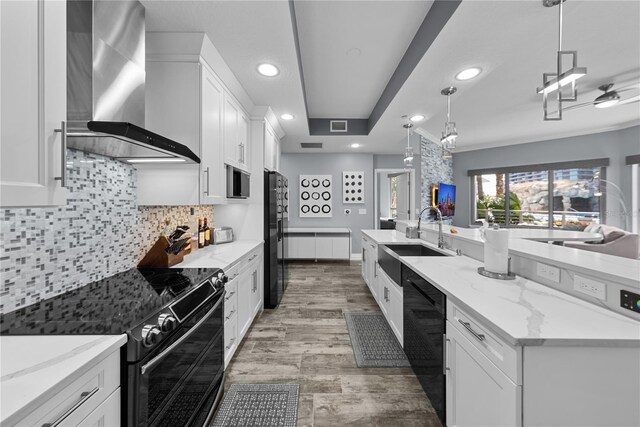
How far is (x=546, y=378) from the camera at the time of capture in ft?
2.94

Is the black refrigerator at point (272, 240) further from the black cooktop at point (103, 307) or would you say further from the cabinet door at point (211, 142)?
the black cooktop at point (103, 307)

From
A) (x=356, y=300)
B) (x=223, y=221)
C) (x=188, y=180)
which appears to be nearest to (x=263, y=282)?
(x=223, y=221)

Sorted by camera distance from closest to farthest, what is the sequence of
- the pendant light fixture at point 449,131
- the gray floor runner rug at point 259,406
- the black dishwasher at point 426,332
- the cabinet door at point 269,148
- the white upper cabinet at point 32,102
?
the white upper cabinet at point 32,102
the black dishwasher at point 426,332
the gray floor runner rug at point 259,406
the pendant light fixture at point 449,131
the cabinet door at point 269,148

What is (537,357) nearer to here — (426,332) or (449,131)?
(426,332)

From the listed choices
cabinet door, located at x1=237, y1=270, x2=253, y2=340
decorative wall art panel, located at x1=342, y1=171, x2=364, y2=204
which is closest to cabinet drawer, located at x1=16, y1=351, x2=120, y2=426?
cabinet door, located at x1=237, y1=270, x2=253, y2=340

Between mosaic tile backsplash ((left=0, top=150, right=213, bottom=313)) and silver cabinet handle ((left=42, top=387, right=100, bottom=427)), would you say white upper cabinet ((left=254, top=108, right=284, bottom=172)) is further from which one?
silver cabinet handle ((left=42, top=387, right=100, bottom=427))

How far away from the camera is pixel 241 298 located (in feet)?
7.84

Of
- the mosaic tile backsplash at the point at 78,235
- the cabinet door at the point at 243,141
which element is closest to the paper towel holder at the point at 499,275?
the mosaic tile backsplash at the point at 78,235

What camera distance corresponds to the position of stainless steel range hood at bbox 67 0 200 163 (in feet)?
4.09

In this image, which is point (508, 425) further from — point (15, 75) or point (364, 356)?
point (15, 75)

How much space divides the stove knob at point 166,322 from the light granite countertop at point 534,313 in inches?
50.4

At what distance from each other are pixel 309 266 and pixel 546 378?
15.8ft

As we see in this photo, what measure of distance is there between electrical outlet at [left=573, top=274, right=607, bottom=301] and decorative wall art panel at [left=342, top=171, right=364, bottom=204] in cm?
482

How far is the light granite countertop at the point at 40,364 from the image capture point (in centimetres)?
61
